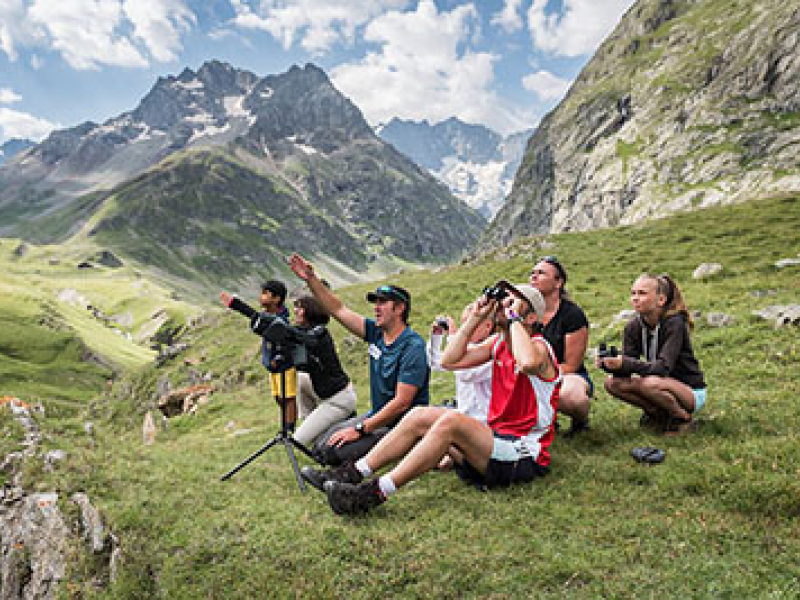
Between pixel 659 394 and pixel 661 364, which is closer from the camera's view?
pixel 661 364

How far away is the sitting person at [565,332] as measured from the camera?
31.1 ft

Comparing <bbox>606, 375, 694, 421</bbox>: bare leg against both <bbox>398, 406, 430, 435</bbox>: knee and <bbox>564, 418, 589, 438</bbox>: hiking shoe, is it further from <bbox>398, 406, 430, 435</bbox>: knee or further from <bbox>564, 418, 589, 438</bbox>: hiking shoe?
<bbox>398, 406, 430, 435</bbox>: knee

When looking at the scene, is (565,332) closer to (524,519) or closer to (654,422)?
(654,422)

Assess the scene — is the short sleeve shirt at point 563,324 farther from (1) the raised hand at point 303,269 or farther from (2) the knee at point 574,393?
(1) the raised hand at point 303,269

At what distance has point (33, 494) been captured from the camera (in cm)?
986

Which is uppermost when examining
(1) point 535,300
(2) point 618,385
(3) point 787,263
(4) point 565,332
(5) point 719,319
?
(3) point 787,263

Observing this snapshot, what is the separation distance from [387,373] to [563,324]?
3.64m

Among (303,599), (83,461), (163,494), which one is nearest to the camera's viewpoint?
(303,599)

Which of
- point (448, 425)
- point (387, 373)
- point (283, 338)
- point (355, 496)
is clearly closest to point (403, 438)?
point (448, 425)

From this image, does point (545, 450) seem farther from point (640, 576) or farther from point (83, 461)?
point (83, 461)

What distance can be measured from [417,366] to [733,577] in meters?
5.28

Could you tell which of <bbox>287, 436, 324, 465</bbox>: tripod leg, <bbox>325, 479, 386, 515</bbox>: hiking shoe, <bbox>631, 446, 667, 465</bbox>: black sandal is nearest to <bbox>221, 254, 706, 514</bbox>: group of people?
<bbox>325, 479, 386, 515</bbox>: hiking shoe

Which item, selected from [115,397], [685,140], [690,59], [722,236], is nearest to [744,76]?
[685,140]

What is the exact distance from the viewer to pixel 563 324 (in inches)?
381
